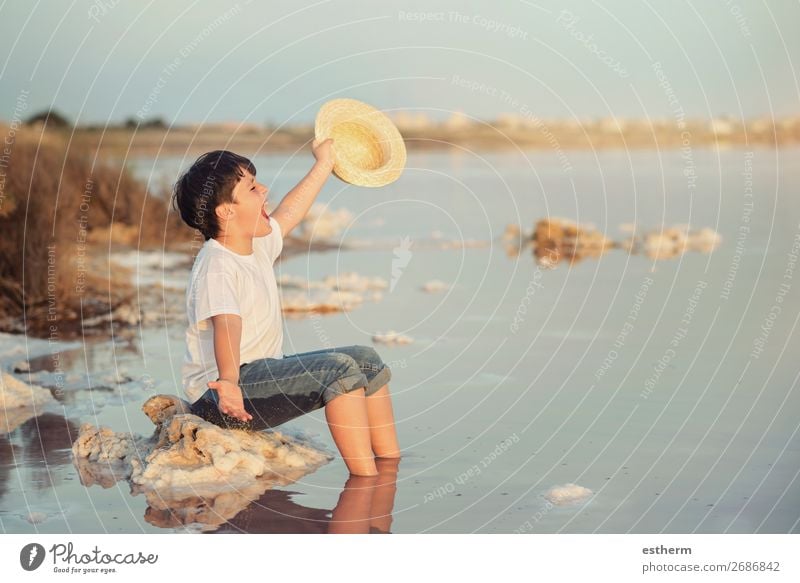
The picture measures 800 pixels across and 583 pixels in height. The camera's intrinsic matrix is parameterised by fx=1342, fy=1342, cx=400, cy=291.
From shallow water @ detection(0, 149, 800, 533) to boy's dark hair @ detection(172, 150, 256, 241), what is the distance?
103 cm

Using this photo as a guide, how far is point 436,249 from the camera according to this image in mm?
9539

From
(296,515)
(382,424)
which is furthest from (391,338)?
(296,515)

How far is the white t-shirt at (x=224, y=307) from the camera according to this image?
4.89m

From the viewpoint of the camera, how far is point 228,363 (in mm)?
4742

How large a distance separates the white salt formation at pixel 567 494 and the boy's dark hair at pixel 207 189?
158cm

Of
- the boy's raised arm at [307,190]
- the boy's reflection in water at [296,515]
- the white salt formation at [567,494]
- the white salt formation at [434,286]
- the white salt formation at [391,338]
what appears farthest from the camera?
the white salt formation at [434,286]

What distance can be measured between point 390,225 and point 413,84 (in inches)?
91.8

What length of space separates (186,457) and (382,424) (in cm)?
75

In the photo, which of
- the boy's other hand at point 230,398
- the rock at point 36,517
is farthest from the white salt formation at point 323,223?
the rock at point 36,517

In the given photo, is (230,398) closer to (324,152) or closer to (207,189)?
(207,189)

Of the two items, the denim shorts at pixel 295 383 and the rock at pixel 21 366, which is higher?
the denim shorts at pixel 295 383

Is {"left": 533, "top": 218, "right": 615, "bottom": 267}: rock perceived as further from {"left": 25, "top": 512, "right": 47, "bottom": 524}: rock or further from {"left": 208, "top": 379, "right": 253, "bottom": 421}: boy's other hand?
{"left": 25, "top": 512, "right": 47, "bottom": 524}: rock

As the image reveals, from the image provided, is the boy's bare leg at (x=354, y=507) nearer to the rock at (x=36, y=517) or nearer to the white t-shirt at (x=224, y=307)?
the white t-shirt at (x=224, y=307)

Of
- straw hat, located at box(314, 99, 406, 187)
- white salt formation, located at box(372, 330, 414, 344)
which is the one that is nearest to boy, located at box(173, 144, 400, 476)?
straw hat, located at box(314, 99, 406, 187)
